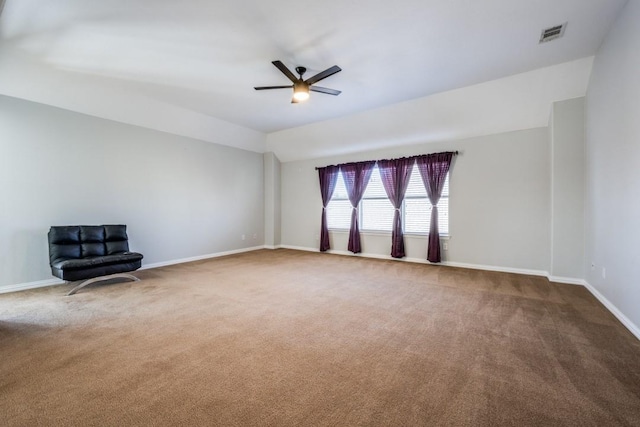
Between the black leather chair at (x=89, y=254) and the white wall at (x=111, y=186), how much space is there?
1.13 ft

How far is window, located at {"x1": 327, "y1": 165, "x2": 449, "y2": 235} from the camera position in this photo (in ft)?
17.9

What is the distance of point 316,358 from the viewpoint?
6.66ft

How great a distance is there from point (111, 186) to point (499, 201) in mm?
6881

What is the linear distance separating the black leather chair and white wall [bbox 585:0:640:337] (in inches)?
234

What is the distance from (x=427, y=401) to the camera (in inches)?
61.6

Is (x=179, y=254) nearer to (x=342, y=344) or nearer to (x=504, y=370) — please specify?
(x=342, y=344)

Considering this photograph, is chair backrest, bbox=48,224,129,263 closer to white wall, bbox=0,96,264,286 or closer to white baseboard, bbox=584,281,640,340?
white wall, bbox=0,96,264,286

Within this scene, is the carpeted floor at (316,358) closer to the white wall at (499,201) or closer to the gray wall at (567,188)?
the gray wall at (567,188)

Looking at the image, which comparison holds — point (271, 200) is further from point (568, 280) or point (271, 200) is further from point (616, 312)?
point (616, 312)

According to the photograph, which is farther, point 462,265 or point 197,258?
point 197,258

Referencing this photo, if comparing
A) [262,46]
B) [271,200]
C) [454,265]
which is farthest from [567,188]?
[271,200]

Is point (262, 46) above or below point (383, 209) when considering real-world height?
above

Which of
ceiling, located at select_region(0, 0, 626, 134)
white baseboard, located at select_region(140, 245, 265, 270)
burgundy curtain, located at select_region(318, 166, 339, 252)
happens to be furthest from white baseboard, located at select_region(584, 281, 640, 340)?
white baseboard, located at select_region(140, 245, 265, 270)

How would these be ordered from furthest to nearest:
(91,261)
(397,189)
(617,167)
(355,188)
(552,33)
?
(355,188), (397,189), (91,261), (552,33), (617,167)
